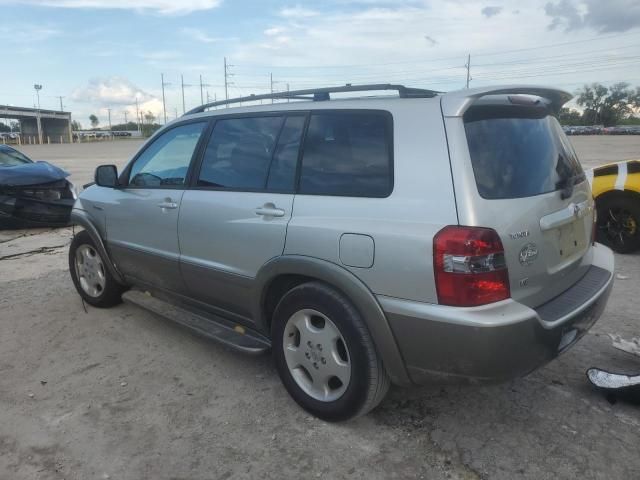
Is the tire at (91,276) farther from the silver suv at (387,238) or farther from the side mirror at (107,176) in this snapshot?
the silver suv at (387,238)

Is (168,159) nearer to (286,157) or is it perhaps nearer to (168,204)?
(168,204)

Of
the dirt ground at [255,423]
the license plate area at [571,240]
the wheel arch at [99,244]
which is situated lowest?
the dirt ground at [255,423]

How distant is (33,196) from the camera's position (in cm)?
874

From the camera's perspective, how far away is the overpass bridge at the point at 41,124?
85.6 metres

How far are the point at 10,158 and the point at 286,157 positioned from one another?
893cm

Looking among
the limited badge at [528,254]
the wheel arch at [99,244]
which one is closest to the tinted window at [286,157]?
the limited badge at [528,254]

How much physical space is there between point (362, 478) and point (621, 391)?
1610 millimetres

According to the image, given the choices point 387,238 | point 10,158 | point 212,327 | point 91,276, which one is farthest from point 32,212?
point 387,238

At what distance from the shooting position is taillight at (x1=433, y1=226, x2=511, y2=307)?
2.26 m

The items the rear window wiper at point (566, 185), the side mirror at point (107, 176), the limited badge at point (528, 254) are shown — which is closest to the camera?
the limited badge at point (528, 254)

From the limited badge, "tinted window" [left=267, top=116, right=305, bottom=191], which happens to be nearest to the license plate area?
the limited badge

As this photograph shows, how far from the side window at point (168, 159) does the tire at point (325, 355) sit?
140cm

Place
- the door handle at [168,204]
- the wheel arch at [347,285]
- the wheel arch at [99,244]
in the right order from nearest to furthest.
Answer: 1. the wheel arch at [347,285]
2. the door handle at [168,204]
3. the wheel arch at [99,244]

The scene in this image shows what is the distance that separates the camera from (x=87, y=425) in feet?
9.60
